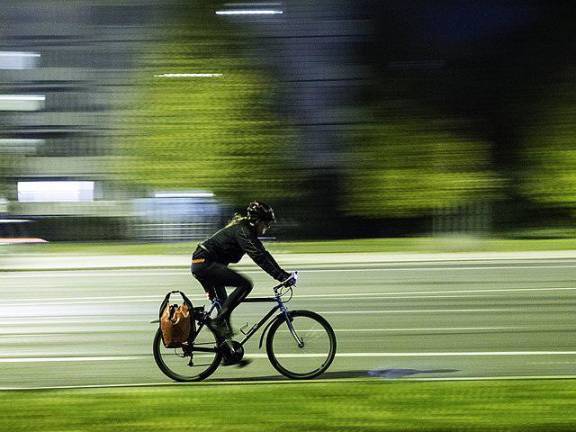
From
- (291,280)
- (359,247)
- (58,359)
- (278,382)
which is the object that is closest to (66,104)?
(359,247)

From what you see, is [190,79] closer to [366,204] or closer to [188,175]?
[188,175]

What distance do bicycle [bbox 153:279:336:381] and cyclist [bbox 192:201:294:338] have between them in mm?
124

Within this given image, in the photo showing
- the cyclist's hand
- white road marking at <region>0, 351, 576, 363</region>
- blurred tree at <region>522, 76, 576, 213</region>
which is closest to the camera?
the cyclist's hand

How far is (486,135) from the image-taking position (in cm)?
4053

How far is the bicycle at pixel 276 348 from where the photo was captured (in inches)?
356

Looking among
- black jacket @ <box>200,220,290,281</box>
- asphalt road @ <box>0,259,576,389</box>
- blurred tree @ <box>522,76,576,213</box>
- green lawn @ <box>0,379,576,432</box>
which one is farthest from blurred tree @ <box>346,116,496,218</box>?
green lawn @ <box>0,379,576,432</box>

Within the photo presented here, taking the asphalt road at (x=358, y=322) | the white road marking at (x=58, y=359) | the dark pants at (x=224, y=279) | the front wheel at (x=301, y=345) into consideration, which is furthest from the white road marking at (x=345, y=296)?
the dark pants at (x=224, y=279)

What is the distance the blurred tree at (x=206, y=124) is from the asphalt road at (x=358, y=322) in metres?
14.3

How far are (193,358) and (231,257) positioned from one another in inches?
37.9

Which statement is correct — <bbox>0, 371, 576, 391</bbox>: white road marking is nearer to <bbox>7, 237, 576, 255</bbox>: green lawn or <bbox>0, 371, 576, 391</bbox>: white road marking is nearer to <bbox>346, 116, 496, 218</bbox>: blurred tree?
<bbox>7, 237, 576, 255</bbox>: green lawn

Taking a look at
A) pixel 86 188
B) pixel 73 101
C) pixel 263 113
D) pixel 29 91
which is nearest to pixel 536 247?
pixel 263 113

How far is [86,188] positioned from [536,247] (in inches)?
782

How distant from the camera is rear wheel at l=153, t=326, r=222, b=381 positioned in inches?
360

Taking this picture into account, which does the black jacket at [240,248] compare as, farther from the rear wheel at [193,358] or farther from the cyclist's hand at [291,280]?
the rear wheel at [193,358]
